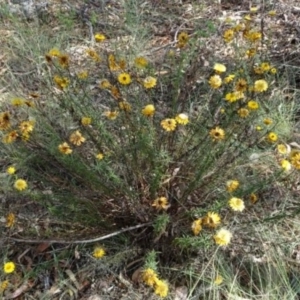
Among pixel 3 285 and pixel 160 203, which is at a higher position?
pixel 160 203

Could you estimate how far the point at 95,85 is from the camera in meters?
2.87

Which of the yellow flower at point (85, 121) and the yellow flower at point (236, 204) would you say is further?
the yellow flower at point (85, 121)

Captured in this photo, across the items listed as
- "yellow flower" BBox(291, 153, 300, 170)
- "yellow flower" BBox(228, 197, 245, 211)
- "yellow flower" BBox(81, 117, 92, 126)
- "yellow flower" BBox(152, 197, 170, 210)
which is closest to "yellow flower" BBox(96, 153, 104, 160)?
"yellow flower" BBox(81, 117, 92, 126)

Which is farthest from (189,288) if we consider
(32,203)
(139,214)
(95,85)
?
(95,85)

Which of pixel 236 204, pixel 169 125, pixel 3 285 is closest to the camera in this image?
pixel 236 204

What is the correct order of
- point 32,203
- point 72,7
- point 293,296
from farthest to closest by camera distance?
1. point 72,7
2. point 32,203
3. point 293,296

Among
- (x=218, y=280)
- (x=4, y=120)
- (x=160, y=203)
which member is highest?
(x=4, y=120)

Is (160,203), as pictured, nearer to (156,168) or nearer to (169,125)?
(156,168)

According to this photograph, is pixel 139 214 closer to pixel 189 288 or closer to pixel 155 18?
pixel 189 288

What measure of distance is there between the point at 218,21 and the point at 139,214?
1.83 metres

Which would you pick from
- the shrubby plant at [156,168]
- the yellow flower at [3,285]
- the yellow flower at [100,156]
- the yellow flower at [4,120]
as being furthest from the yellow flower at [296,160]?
the yellow flower at [3,285]

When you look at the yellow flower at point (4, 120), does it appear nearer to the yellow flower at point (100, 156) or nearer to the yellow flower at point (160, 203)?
the yellow flower at point (100, 156)

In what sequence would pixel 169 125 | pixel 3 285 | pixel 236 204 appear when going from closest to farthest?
pixel 236 204 < pixel 169 125 < pixel 3 285

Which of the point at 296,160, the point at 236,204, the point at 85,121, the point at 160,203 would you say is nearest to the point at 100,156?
the point at 85,121
